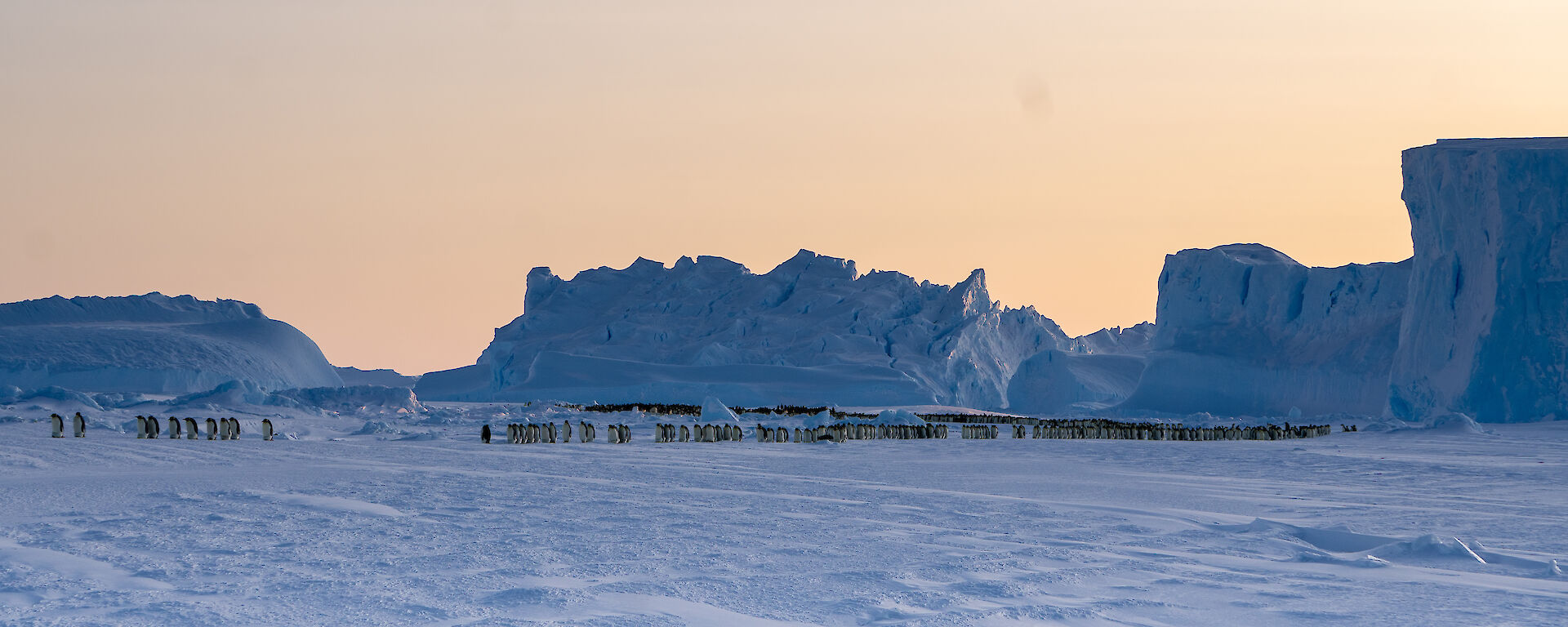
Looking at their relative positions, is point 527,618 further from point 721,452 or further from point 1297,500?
point 721,452

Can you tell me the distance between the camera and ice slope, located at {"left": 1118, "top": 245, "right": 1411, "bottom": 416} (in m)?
50.0

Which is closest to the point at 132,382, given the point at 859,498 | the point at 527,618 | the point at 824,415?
the point at 824,415

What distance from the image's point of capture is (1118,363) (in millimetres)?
68562

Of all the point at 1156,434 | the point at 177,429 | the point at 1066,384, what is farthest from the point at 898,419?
the point at 1066,384

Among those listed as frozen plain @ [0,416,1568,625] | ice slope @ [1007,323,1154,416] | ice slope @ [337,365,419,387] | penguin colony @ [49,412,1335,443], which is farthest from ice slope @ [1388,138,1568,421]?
ice slope @ [337,365,419,387]

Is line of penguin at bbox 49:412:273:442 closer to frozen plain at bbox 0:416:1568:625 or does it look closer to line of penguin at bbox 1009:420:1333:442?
frozen plain at bbox 0:416:1568:625

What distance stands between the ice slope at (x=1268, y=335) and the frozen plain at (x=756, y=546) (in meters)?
34.6

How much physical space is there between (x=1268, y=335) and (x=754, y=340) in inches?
1444

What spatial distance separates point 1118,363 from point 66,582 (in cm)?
6564

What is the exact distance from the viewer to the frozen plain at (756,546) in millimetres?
6363

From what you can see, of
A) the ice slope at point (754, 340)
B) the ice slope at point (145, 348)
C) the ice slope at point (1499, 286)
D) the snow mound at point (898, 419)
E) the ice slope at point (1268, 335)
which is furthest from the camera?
the ice slope at point (754, 340)

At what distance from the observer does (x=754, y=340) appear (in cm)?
8250

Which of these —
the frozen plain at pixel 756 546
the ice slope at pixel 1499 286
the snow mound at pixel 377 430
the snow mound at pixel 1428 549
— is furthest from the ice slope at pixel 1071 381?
the snow mound at pixel 1428 549

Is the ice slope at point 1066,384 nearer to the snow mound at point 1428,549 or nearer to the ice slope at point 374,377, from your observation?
the snow mound at point 1428,549
